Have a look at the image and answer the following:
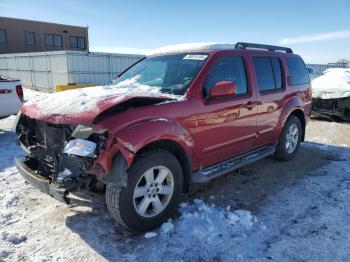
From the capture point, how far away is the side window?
4.12 m

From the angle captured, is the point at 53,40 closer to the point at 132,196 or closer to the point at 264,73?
the point at 264,73

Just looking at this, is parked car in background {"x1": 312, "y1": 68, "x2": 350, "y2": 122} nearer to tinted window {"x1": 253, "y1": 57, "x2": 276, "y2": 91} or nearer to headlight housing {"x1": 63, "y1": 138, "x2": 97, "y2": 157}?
tinted window {"x1": 253, "y1": 57, "x2": 276, "y2": 91}

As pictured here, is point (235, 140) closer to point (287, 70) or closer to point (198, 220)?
point (198, 220)

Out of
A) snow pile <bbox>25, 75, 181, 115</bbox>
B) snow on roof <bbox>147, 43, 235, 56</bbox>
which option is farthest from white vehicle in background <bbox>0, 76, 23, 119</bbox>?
snow on roof <bbox>147, 43, 235, 56</bbox>

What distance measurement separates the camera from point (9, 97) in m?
7.41

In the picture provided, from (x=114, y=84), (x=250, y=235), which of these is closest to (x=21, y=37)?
(x=114, y=84)

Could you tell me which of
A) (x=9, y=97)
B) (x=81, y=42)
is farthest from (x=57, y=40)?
(x=9, y=97)

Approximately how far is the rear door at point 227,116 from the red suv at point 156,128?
1 cm

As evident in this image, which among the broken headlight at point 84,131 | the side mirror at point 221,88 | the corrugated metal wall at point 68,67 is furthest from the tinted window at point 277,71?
the corrugated metal wall at point 68,67

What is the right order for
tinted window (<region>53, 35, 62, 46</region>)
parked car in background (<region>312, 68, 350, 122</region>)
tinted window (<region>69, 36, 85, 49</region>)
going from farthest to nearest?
tinted window (<region>69, 36, 85, 49</region>), tinted window (<region>53, 35, 62, 46</region>), parked car in background (<region>312, 68, 350, 122</region>)

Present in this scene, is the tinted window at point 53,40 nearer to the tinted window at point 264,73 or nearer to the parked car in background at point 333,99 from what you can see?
the parked car in background at point 333,99

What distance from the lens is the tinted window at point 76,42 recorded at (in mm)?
41344

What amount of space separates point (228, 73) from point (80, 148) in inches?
90.0

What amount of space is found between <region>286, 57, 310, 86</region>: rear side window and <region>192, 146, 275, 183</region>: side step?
1.44 m
